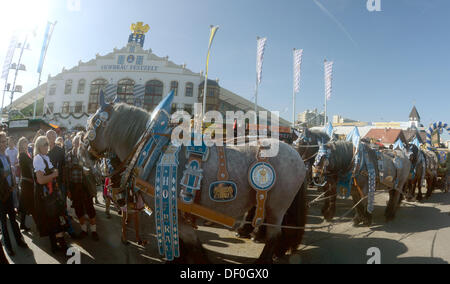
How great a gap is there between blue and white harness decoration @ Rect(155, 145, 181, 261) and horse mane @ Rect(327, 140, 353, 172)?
3.73 metres

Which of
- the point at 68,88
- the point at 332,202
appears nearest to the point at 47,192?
the point at 332,202

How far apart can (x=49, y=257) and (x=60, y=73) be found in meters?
33.8

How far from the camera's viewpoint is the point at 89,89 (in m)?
27.6

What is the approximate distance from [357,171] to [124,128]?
4.78m

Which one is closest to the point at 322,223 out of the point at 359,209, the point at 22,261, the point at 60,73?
the point at 359,209

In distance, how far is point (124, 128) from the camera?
2623 mm

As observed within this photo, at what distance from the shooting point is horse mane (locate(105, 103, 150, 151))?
2607 millimetres

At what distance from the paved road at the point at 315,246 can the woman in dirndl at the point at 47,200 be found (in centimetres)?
30

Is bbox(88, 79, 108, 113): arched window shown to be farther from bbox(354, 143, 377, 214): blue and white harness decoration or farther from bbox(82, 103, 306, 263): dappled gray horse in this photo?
bbox(354, 143, 377, 214): blue and white harness decoration

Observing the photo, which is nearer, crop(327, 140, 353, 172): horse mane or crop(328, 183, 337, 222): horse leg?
crop(327, 140, 353, 172): horse mane

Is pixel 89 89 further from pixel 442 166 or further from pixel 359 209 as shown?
pixel 442 166

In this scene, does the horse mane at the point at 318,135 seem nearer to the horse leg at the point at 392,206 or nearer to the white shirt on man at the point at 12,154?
the horse leg at the point at 392,206

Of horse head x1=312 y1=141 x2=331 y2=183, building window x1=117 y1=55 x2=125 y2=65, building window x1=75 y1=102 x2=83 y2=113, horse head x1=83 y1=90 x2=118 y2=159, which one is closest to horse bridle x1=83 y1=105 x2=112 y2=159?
horse head x1=83 y1=90 x2=118 y2=159

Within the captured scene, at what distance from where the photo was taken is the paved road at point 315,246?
3358mm
